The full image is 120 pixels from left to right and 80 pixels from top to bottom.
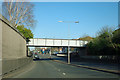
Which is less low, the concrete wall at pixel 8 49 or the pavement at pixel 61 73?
the concrete wall at pixel 8 49

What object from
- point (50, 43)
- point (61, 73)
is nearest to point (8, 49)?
point (61, 73)

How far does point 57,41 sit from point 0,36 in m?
40.7

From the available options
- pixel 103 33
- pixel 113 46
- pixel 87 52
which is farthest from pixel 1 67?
pixel 87 52

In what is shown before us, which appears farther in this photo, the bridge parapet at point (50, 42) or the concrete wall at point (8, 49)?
the bridge parapet at point (50, 42)

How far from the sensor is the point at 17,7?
42.9 metres

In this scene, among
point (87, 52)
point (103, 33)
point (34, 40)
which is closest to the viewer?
point (103, 33)

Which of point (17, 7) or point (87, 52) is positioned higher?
point (17, 7)

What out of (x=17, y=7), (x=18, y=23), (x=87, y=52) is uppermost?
(x=17, y=7)

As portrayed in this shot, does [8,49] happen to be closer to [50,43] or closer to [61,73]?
[61,73]

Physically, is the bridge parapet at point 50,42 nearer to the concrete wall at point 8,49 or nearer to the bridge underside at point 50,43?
the bridge underside at point 50,43

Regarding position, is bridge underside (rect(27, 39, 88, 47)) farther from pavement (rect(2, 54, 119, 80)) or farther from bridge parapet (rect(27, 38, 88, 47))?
pavement (rect(2, 54, 119, 80))

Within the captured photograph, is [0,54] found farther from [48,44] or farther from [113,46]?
[48,44]

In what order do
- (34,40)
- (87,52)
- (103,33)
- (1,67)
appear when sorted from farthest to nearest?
(87,52) → (34,40) → (103,33) → (1,67)

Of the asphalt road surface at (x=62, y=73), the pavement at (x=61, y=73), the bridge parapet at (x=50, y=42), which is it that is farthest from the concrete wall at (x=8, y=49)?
the bridge parapet at (x=50, y=42)
